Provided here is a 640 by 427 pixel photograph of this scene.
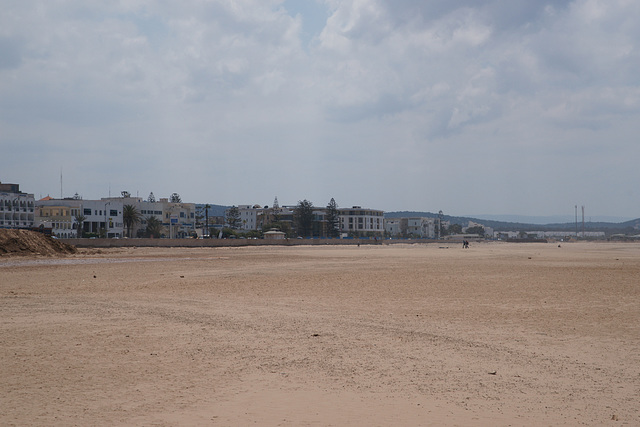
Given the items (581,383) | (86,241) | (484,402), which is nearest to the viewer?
(484,402)

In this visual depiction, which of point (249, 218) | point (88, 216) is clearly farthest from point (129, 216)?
point (249, 218)

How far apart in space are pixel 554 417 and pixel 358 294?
12.4m

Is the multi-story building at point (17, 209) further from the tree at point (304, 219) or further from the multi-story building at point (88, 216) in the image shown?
the tree at point (304, 219)

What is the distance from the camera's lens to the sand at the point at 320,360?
684cm

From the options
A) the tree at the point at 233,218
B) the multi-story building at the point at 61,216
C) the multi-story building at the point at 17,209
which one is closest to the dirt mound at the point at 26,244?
the multi-story building at the point at 17,209

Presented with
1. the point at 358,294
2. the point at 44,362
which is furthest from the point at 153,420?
the point at 358,294

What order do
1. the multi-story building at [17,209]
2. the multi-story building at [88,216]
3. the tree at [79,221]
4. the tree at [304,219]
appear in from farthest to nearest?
the tree at [304,219]
the multi-story building at [88,216]
the tree at [79,221]
the multi-story building at [17,209]

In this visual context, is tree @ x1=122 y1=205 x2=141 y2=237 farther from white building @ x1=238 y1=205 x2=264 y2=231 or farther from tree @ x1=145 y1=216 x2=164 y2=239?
white building @ x1=238 y1=205 x2=264 y2=231

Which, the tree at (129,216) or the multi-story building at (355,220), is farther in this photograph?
the multi-story building at (355,220)

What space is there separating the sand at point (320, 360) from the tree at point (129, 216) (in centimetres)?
10891

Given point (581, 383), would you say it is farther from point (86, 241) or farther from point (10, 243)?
point (86, 241)

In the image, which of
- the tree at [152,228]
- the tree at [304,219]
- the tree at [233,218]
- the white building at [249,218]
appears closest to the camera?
the tree at [152,228]

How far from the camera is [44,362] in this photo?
9.02 meters

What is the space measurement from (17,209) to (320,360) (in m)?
114
